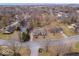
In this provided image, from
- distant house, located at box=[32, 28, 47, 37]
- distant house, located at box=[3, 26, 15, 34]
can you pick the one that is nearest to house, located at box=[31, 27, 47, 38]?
distant house, located at box=[32, 28, 47, 37]

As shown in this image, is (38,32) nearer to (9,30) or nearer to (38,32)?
(38,32)

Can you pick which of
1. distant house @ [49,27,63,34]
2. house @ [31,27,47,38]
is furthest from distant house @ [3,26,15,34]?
distant house @ [49,27,63,34]

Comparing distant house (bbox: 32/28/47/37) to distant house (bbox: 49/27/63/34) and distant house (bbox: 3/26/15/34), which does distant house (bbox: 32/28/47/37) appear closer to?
distant house (bbox: 49/27/63/34)

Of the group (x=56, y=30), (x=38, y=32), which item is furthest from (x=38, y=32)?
(x=56, y=30)

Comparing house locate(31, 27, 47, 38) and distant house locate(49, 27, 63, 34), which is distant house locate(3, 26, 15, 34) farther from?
distant house locate(49, 27, 63, 34)

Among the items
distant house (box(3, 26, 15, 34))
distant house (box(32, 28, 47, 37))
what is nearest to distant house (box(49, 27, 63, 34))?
distant house (box(32, 28, 47, 37))

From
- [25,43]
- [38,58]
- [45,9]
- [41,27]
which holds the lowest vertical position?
[38,58]

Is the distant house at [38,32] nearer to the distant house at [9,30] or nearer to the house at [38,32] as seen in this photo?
the house at [38,32]

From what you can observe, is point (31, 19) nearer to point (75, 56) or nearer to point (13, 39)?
point (13, 39)

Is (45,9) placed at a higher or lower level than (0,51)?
higher

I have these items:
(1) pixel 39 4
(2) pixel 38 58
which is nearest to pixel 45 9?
(1) pixel 39 4

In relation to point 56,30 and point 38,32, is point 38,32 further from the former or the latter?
point 56,30
